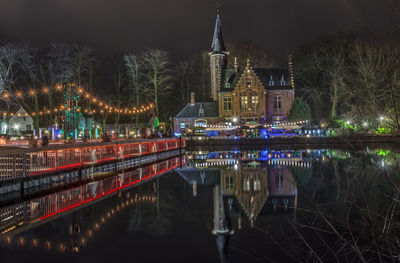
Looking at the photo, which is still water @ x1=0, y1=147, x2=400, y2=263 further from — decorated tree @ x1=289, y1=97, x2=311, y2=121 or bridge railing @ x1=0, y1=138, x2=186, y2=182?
decorated tree @ x1=289, y1=97, x2=311, y2=121

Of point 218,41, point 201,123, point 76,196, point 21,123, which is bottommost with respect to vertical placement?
point 76,196

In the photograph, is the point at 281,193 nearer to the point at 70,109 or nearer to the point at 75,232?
the point at 75,232

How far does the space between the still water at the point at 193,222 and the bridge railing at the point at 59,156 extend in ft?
3.50

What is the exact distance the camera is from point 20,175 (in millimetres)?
11547

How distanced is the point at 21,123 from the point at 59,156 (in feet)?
123

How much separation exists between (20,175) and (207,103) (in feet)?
118

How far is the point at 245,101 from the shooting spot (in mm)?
43875

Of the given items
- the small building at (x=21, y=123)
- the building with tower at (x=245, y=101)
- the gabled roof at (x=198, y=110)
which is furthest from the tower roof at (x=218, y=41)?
the small building at (x=21, y=123)

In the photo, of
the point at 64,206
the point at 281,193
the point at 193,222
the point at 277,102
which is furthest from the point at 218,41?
the point at 193,222

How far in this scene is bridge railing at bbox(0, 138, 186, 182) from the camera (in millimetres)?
11320

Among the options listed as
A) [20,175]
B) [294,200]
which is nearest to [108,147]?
[20,175]

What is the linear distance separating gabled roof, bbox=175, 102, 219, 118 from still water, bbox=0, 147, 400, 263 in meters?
29.8

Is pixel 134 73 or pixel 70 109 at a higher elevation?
pixel 134 73

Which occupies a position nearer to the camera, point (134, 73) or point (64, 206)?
point (64, 206)
